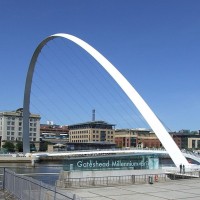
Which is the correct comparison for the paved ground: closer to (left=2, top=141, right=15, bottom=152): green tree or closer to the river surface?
the river surface

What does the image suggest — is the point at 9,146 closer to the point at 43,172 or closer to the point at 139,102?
the point at 43,172

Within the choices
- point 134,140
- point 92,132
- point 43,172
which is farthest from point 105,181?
point 134,140

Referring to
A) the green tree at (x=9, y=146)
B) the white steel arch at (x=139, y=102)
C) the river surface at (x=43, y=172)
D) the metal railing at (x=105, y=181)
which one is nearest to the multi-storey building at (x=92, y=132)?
the green tree at (x=9, y=146)

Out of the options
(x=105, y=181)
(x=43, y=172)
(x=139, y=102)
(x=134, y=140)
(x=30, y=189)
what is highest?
(x=139, y=102)

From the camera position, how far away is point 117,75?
153ft

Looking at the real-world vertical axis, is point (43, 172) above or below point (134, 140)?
below

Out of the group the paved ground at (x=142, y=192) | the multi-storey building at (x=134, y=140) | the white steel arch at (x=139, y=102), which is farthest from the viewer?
the multi-storey building at (x=134, y=140)

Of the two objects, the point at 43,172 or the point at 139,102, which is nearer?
the point at 139,102

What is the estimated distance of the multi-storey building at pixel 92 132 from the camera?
161 metres

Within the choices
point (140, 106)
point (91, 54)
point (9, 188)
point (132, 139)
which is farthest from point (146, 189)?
point (132, 139)

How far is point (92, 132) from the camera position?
16050 cm

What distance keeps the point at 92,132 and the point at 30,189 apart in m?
147

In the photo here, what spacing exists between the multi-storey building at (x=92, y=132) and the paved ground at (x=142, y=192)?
13678 centimetres

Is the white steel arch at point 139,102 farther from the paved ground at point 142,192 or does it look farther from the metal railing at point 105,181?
the paved ground at point 142,192
